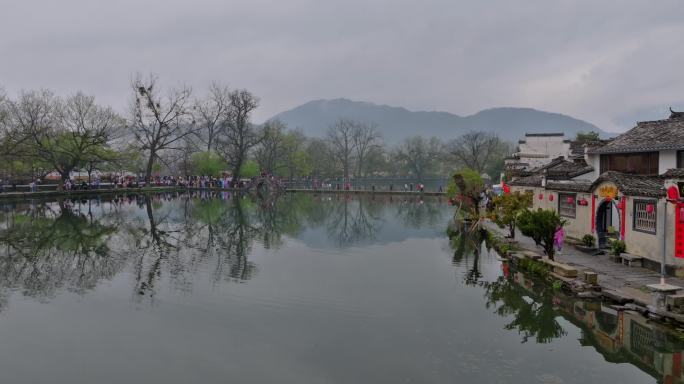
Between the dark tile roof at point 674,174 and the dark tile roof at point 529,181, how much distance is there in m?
10.1

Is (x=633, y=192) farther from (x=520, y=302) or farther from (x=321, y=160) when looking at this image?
(x=321, y=160)

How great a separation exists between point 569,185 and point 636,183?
15.5 ft

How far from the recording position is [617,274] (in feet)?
54.6

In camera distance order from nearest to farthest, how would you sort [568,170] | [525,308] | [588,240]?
[525,308], [588,240], [568,170]

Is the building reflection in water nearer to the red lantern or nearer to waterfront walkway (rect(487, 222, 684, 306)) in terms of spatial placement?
waterfront walkway (rect(487, 222, 684, 306))

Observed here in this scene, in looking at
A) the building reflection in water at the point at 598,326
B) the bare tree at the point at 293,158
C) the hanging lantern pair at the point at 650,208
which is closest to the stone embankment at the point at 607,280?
the building reflection in water at the point at 598,326

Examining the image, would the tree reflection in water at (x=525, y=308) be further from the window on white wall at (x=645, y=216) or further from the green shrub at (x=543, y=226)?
the window on white wall at (x=645, y=216)

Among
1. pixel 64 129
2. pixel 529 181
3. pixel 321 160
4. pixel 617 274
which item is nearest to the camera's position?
pixel 617 274

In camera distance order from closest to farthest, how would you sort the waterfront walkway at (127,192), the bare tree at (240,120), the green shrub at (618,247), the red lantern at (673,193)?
1. the red lantern at (673,193)
2. the green shrub at (618,247)
3. the waterfront walkway at (127,192)
4. the bare tree at (240,120)

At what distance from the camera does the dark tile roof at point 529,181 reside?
2761 cm

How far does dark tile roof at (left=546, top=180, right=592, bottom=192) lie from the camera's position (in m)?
22.2

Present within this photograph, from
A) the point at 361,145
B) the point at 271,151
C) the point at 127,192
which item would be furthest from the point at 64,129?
the point at 361,145

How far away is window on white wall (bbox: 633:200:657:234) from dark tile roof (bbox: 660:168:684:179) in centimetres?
96

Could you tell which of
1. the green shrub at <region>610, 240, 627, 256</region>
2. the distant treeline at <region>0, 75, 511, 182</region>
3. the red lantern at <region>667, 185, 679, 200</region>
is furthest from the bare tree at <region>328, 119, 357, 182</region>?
the red lantern at <region>667, 185, 679, 200</region>
